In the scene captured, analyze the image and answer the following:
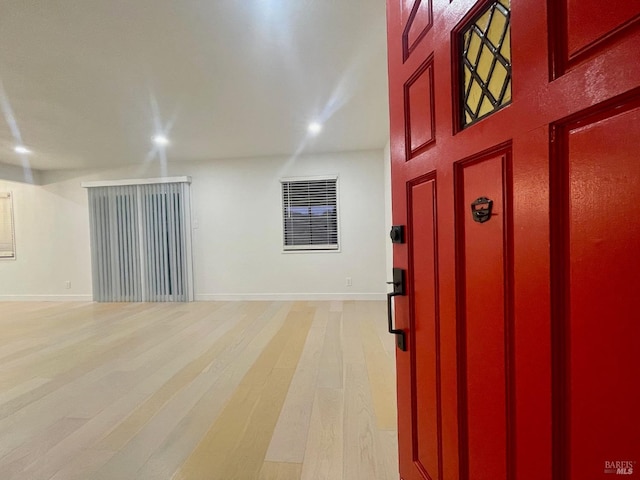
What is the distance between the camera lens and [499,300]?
0.62 m

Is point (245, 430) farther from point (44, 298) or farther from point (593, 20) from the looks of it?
point (44, 298)

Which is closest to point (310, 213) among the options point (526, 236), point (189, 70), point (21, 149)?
point (189, 70)

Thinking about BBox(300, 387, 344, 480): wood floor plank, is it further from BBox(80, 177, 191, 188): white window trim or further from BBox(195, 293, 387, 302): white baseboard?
BBox(80, 177, 191, 188): white window trim

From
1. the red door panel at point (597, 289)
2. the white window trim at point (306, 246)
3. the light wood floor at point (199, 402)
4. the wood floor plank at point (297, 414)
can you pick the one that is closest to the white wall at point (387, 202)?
the white window trim at point (306, 246)

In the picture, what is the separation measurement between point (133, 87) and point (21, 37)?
28.5 inches

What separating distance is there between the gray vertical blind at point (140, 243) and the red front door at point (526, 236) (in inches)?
196

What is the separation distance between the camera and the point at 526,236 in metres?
0.54

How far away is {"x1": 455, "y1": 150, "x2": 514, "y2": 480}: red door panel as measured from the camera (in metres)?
0.60

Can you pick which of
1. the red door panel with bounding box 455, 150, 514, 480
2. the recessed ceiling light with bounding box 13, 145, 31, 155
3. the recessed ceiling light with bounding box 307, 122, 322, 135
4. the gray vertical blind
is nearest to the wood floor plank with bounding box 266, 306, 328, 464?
the red door panel with bounding box 455, 150, 514, 480

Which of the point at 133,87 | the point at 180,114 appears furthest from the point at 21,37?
the point at 180,114

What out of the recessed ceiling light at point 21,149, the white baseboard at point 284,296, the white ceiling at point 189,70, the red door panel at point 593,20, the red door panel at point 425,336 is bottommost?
the white baseboard at point 284,296

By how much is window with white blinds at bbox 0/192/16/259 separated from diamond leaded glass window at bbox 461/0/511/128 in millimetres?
7693

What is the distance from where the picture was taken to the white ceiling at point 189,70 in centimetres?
171

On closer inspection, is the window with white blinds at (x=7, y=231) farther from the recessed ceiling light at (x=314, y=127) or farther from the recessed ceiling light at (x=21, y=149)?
the recessed ceiling light at (x=314, y=127)
